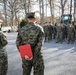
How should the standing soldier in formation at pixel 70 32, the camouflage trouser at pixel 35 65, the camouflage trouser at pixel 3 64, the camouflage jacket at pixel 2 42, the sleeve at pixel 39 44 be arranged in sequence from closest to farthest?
the sleeve at pixel 39 44 → the camouflage trouser at pixel 35 65 → the camouflage jacket at pixel 2 42 → the camouflage trouser at pixel 3 64 → the standing soldier in formation at pixel 70 32

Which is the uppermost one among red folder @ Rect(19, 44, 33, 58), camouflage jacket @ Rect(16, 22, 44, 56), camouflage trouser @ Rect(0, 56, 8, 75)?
camouflage jacket @ Rect(16, 22, 44, 56)

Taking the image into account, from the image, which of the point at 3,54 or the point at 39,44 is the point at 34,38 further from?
the point at 3,54

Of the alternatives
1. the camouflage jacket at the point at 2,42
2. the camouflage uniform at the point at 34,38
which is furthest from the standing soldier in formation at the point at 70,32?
the camouflage uniform at the point at 34,38

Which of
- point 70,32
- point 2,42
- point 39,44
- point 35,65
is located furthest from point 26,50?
point 70,32

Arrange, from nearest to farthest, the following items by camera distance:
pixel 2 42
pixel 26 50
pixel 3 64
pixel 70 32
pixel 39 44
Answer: pixel 26 50 < pixel 39 44 < pixel 2 42 < pixel 3 64 < pixel 70 32

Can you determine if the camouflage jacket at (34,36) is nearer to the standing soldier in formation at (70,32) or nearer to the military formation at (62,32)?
the military formation at (62,32)

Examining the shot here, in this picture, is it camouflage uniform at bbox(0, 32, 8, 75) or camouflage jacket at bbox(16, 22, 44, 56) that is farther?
camouflage uniform at bbox(0, 32, 8, 75)

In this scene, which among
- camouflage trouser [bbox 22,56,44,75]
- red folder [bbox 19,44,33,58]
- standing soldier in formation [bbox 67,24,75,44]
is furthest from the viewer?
standing soldier in formation [bbox 67,24,75,44]

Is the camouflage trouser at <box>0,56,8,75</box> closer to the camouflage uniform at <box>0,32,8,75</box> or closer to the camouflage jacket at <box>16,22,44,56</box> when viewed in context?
the camouflage uniform at <box>0,32,8,75</box>

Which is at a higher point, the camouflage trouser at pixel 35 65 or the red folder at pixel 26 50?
the red folder at pixel 26 50

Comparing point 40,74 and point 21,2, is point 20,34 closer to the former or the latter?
point 40,74

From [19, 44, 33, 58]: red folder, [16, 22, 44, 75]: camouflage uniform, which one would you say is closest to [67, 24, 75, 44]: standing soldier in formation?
[16, 22, 44, 75]: camouflage uniform

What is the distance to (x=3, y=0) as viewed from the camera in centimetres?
5206

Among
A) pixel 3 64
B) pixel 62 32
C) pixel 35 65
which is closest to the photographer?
pixel 35 65
